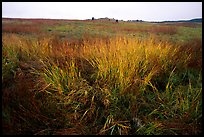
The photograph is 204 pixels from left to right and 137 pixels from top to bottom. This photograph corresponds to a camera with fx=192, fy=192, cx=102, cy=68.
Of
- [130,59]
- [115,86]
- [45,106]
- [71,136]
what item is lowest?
[71,136]

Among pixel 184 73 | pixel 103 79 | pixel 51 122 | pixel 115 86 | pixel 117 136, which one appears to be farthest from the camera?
pixel 184 73

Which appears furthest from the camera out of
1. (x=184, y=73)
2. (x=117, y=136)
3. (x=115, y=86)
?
(x=184, y=73)

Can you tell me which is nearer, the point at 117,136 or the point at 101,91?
the point at 117,136

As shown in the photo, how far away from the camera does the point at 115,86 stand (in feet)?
8.92

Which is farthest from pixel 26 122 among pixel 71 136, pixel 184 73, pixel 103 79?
pixel 184 73

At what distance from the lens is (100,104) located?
8.77 feet

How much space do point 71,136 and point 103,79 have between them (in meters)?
1.05

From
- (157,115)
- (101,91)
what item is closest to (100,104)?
(101,91)

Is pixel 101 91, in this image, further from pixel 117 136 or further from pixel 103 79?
pixel 117 136

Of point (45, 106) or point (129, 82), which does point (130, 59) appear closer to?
point (129, 82)

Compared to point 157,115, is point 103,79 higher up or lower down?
higher up

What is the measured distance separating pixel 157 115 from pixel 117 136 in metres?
0.74

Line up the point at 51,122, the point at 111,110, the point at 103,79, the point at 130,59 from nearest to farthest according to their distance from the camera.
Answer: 1. the point at 51,122
2. the point at 111,110
3. the point at 103,79
4. the point at 130,59

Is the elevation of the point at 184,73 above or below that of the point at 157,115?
above
